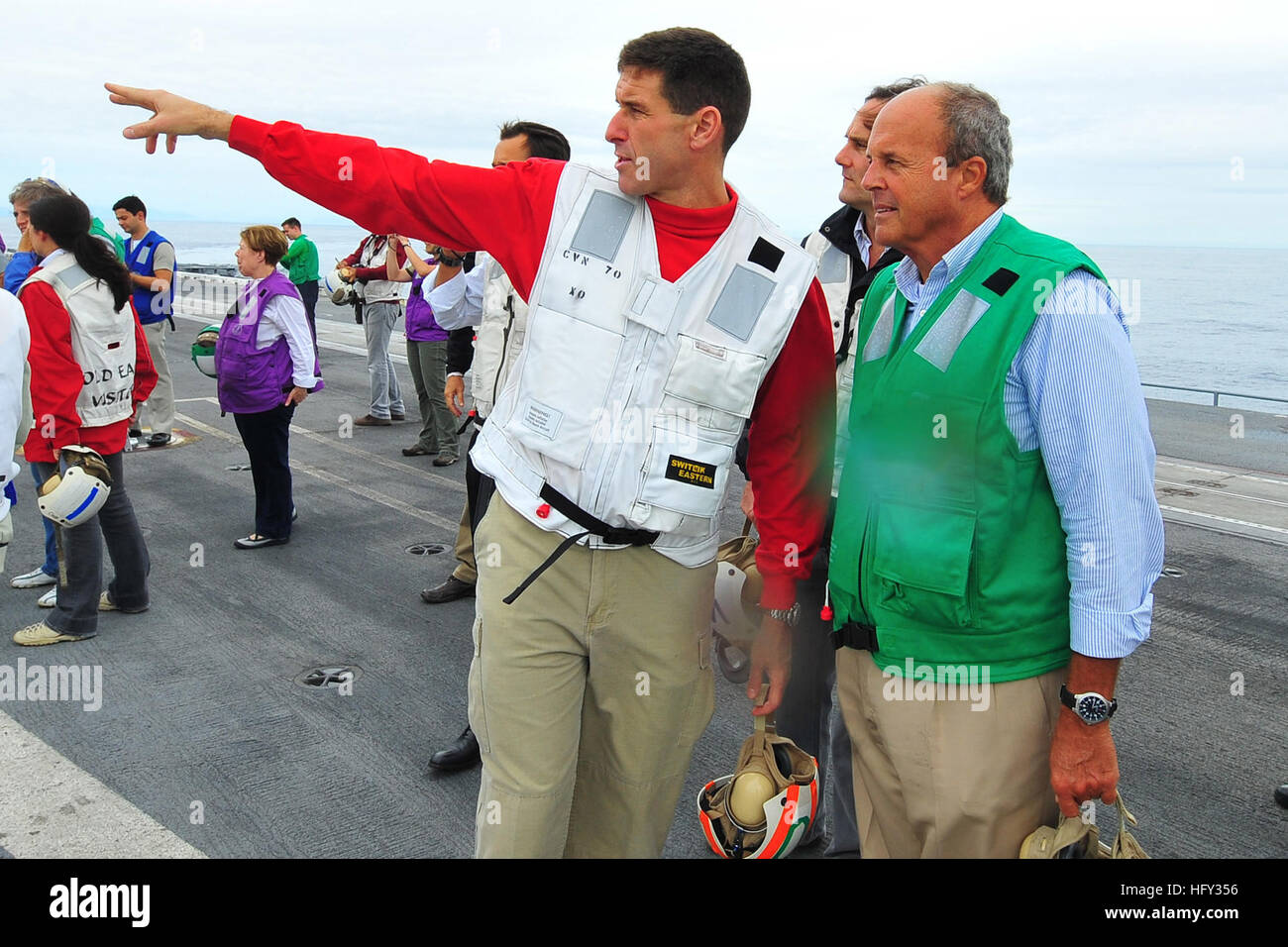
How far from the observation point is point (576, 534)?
8.86 ft

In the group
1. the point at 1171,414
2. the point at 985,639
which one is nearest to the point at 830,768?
the point at 985,639

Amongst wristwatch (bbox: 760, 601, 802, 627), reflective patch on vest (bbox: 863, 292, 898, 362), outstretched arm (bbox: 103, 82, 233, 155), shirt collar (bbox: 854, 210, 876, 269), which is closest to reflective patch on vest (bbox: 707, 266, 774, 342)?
reflective patch on vest (bbox: 863, 292, 898, 362)

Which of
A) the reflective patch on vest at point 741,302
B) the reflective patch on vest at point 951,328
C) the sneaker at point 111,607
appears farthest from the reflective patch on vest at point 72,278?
the reflective patch on vest at point 951,328

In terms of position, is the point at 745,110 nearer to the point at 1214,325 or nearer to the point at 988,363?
the point at 988,363

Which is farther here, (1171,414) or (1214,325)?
(1214,325)

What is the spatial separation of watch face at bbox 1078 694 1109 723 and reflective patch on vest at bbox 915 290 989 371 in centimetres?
74

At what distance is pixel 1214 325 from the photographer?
35531mm

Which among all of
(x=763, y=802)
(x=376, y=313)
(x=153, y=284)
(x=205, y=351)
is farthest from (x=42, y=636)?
(x=376, y=313)

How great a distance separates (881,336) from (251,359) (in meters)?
5.58

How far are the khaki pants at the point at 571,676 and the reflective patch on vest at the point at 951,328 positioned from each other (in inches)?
34.5

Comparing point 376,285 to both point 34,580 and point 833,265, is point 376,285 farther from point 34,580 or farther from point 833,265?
point 833,265

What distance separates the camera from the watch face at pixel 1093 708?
2.22m

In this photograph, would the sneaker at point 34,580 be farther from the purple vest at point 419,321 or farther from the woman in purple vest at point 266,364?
the purple vest at point 419,321
